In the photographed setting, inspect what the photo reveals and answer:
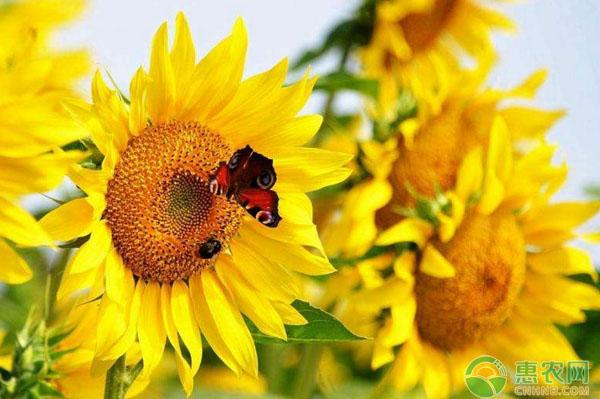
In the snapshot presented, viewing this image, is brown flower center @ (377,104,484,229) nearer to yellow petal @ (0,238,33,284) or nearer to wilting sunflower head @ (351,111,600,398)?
wilting sunflower head @ (351,111,600,398)

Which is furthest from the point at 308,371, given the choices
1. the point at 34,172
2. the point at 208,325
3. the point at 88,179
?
the point at 34,172

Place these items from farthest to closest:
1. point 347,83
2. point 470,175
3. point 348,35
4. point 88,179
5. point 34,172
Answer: point 348,35 < point 470,175 < point 347,83 < point 88,179 < point 34,172

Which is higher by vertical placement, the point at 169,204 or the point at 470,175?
the point at 169,204

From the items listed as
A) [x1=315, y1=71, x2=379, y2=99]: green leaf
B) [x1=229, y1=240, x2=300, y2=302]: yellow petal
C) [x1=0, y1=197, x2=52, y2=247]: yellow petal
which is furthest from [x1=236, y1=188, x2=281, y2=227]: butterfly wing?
[x1=315, y1=71, x2=379, y2=99]: green leaf

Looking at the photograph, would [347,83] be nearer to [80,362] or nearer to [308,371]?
[308,371]

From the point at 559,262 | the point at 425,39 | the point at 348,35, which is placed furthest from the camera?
the point at 425,39

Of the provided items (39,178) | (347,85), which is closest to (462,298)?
(347,85)

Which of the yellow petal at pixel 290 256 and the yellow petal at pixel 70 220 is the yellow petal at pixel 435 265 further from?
the yellow petal at pixel 70 220
